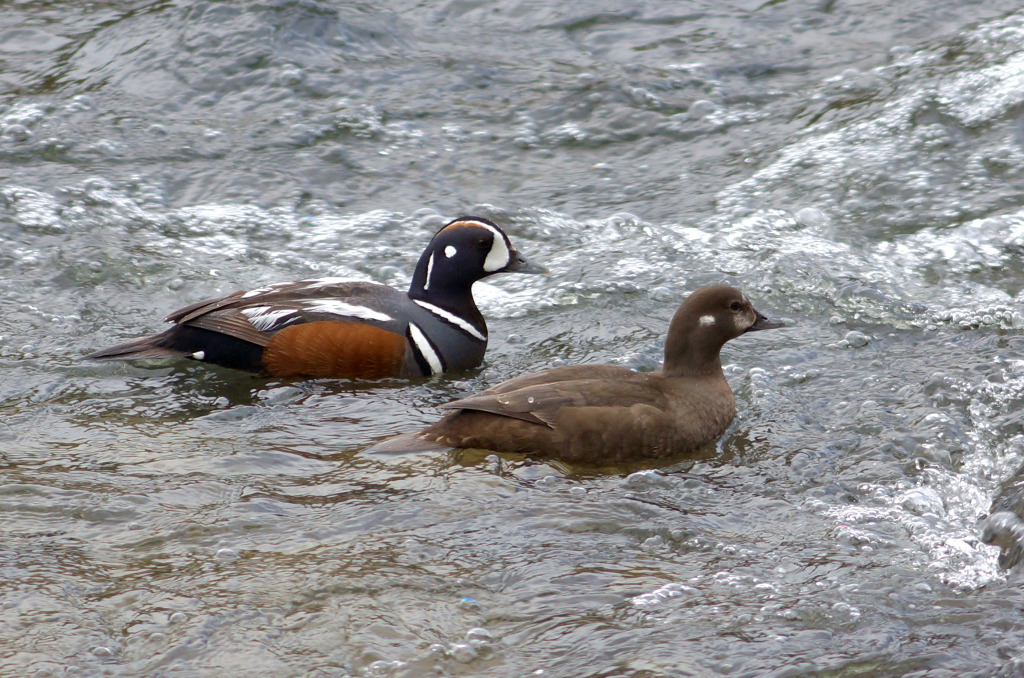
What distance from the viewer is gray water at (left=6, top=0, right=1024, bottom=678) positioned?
3910 millimetres

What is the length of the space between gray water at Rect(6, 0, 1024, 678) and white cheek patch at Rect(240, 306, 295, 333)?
1.06ft

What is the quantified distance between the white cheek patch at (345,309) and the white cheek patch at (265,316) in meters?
0.13

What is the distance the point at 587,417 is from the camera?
5441mm

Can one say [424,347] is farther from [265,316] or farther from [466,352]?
[265,316]

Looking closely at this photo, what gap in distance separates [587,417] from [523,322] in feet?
7.08

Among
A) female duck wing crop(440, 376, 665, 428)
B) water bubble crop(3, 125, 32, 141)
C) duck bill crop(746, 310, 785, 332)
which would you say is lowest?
female duck wing crop(440, 376, 665, 428)

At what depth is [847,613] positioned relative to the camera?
3928 millimetres

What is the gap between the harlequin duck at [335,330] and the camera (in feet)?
21.6

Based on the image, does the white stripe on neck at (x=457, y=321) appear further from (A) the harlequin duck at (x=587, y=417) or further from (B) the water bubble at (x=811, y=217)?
(B) the water bubble at (x=811, y=217)

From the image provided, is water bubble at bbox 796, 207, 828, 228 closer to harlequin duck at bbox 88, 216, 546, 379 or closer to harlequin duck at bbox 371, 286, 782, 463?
harlequin duck at bbox 88, 216, 546, 379

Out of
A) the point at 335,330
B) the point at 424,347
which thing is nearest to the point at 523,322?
the point at 424,347

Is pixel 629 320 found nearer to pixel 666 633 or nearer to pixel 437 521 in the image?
pixel 437 521

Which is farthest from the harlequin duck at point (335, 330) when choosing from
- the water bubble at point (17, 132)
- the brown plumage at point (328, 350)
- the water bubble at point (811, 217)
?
the water bubble at point (17, 132)

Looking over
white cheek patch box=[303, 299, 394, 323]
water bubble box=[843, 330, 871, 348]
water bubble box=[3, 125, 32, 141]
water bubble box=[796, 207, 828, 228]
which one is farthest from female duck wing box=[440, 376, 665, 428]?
water bubble box=[3, 125, 32, 141]
